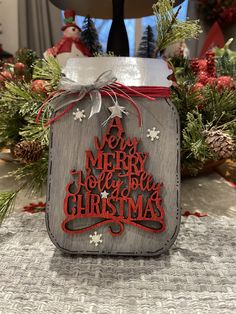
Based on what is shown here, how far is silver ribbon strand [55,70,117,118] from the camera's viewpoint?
46cm

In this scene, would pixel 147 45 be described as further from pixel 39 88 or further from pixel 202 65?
pixel 39 88

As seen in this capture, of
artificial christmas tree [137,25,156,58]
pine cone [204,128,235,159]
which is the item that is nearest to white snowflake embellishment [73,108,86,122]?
pine cone [204,128,235,159]

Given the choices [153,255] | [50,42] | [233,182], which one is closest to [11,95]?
[153,255]

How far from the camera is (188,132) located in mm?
611

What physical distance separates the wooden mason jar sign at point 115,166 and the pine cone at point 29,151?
19cm

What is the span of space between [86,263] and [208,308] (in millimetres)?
163

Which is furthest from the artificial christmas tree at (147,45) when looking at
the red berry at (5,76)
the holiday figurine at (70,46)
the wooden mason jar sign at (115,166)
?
the wooden mason jar sign at (115,166)

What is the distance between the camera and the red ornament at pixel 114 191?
1.55 feet

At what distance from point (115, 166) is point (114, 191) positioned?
0.11ft

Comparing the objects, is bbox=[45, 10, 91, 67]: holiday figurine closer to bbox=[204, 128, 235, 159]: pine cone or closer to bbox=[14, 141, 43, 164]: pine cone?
bbox=[14, 141, 43, 164]: pine cone

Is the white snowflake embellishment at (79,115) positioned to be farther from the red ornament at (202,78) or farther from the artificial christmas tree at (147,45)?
the artificial christmas tree at (147,45)

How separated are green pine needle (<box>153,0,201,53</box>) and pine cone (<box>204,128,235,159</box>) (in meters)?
0.16

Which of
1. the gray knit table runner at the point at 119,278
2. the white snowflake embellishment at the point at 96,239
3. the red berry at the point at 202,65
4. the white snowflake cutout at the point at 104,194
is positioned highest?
the red berry at the point at 202,65

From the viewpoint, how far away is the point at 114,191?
0.47m
